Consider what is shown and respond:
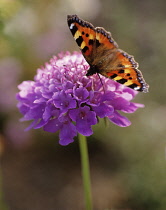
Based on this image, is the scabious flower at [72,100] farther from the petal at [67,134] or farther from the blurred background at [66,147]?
the blurred background at [66,147]

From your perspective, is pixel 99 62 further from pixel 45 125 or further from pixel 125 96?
pixel 45 125

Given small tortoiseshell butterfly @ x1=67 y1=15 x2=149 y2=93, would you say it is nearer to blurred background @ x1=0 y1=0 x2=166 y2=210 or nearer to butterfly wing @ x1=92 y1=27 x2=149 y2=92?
butterfly wing @ x1=92 y1=27 x2=149 y2=92

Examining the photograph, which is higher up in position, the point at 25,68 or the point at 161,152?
the point at 25,68

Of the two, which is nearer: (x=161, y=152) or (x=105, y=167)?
(x=161, y=152)

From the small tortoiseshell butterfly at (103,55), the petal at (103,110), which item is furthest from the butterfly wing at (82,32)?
the petal at (103,110)

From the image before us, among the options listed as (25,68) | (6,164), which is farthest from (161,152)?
(25,68)

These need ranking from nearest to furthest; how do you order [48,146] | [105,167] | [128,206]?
[128,206]
[105,167]
[48,146]
